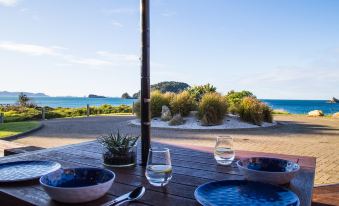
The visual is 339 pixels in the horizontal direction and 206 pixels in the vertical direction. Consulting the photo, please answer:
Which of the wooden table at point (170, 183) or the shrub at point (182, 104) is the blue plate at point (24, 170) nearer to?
the wooden table at point (170, 183)

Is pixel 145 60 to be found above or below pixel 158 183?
above

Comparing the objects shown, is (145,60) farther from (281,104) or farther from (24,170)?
(281,104)

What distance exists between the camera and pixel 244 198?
144 cm

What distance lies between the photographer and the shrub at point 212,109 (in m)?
11.5

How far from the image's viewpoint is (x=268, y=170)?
1.84 meters

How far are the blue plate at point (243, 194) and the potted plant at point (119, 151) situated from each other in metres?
0.71

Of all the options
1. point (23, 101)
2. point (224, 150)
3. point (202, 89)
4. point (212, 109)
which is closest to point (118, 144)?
point (224, 150)

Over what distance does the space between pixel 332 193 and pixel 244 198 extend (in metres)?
2.25

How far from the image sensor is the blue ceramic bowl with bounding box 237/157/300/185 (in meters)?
1.66

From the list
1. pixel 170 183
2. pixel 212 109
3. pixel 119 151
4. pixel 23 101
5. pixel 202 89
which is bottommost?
pixel 170 183

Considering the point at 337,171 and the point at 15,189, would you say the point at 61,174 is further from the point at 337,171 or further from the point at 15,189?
the point at 337,171

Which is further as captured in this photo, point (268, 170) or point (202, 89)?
point (202, 89)

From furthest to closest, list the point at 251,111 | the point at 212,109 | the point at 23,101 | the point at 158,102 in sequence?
the point at 23,101 → the point at 158,102 → the point at 251,111 → the point at 212,109

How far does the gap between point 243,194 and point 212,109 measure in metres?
9.98
